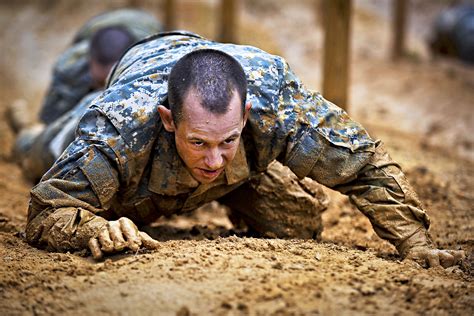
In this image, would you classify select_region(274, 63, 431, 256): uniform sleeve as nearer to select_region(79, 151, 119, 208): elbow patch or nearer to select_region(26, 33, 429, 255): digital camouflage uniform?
select_region(26, 33, 429, 255): digital camouflage uniform

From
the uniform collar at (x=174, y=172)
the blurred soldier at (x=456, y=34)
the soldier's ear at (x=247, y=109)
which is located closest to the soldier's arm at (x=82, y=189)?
the uniform collar at (x=174, y=172)

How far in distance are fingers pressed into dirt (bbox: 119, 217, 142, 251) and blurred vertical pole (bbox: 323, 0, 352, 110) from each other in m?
3.52

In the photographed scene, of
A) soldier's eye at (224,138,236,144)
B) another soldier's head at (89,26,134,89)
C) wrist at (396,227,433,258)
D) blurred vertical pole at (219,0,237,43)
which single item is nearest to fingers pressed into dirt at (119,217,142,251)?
soldier's eye at (224,138,236,144)

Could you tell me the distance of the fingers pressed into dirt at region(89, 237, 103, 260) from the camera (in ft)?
10.0

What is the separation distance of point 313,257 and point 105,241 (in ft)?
2.77

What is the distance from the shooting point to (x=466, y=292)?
2855 millimetres

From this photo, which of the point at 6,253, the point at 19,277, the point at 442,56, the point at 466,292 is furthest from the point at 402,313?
the point at 442,56

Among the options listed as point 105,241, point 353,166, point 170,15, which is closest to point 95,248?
point 105,241

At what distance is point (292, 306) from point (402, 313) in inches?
14.9

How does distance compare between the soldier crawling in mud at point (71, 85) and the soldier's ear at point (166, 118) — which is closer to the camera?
the soldier's ear at point (166, 118)

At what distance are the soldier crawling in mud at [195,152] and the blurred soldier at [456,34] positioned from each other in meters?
7.51

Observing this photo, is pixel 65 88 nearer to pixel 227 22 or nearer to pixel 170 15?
pixel 227 22

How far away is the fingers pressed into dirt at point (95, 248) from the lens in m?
3.05

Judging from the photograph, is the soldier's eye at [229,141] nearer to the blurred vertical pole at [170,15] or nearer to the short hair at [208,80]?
the short hair at [208,80]
